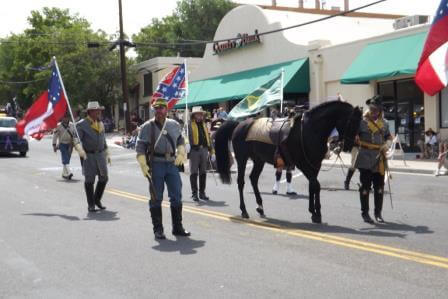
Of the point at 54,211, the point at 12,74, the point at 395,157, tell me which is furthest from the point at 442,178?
the point at 12,74

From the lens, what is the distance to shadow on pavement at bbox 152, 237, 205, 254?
24.7 feet

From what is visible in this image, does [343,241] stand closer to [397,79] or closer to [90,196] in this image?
[90,196]

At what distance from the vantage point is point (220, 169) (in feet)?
35.0

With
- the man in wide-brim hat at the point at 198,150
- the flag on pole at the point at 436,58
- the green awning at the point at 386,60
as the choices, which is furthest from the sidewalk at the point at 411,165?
the flag on pole at the point at 436,58

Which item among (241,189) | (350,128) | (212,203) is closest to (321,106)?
(350,128)

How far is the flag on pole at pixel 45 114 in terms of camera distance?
1209 cm

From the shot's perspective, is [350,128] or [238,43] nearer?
[350,128]

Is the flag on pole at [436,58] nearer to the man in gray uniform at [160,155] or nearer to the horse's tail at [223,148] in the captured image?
the man in gray uniform at [160,155]

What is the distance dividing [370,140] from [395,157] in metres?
13.2

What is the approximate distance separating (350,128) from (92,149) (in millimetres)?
4820

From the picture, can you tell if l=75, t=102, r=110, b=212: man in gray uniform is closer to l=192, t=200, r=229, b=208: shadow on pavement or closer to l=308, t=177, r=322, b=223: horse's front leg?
l=192, t=200, r=229, b=208: shadow on pavement

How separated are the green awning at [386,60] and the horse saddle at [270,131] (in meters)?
11.8

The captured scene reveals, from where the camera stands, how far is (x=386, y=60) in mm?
22094

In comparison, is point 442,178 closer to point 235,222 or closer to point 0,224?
point 235,222
